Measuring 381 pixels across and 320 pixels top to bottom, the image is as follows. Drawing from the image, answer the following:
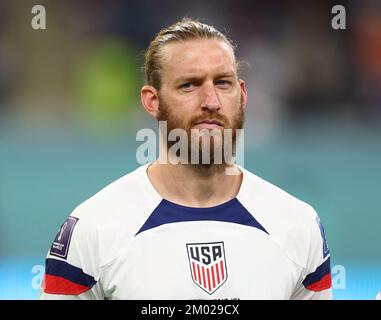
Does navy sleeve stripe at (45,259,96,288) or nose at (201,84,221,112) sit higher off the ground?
nose at (201,84,221,112)

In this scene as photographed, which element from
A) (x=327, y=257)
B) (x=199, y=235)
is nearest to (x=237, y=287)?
A: (x=199, y=235)

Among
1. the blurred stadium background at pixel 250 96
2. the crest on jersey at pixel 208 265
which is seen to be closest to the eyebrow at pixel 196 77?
the crest on jersey at pixel 208 265

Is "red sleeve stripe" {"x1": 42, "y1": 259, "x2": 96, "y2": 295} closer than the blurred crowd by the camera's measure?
Yes

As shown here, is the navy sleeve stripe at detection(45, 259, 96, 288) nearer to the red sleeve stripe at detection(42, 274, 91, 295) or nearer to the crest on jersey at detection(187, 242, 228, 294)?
the red sleeve stripe at detection(42, 274, 91, 295)

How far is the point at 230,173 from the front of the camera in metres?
3.51

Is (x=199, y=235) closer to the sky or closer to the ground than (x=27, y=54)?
closer to the ground

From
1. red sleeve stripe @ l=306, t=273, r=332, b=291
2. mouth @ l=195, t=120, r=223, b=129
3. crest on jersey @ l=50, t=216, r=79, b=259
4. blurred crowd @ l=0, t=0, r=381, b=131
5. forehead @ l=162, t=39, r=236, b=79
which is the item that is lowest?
red sleeve stripe @ l=306, t=273, r=332, b=291

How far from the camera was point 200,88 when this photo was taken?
327 centimetres

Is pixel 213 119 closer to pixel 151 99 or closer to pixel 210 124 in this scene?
pixel 210 124

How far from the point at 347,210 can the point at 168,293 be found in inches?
173

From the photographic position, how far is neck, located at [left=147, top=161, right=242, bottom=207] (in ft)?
11.1

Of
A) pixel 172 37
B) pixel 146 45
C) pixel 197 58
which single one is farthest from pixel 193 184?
pixel 146 45

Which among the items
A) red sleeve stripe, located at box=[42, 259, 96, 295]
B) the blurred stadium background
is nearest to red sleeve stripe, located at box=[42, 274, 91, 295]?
red sleeve stripe, located at box=[42, 259, 96, 295]
